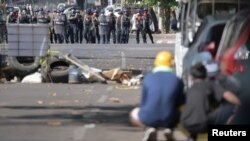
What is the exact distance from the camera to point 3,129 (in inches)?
478

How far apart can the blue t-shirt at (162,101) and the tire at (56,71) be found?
32.8 feet

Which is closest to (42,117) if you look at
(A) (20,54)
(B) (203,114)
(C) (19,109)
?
(C) (19,109)

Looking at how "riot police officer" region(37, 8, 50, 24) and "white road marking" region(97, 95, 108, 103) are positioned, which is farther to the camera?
"riot police officer" region(37, 8, 50, 24)

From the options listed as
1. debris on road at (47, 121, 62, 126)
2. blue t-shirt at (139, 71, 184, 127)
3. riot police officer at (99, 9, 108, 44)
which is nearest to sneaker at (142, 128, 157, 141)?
blue t-shirt at (139, 71, 184, 127)

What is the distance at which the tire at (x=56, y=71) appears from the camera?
62.8ft

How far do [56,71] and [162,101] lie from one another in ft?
34.0

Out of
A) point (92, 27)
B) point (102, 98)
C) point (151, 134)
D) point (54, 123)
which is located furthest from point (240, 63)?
point (92, 27)

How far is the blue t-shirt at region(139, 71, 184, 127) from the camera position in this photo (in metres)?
9.13

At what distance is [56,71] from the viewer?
63.2 ft

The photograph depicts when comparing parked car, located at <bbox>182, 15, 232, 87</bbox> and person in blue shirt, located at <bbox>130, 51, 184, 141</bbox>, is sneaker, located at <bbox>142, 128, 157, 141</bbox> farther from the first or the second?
parked car, located at <bbox>182, 15, 232, 87</bbox>

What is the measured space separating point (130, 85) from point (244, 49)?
27.6 ft

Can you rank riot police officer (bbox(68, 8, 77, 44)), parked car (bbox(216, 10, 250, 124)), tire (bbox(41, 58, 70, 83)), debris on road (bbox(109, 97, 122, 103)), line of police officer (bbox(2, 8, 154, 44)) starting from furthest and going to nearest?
1. riot police officer (bbox(68, 8, 77, 44))
2. line of police officer (bbox(2, 8, 154, 44))
3. tire (bbox(41, 58, 70, 83))
4. debris on road (bbox(109, 97, 122, 103))
5. parked car (bbox(216, 10, 250, 124))

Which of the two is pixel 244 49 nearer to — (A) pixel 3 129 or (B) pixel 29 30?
(A) pixel 3 129

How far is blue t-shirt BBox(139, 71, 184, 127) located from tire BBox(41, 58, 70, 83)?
10002 mm
